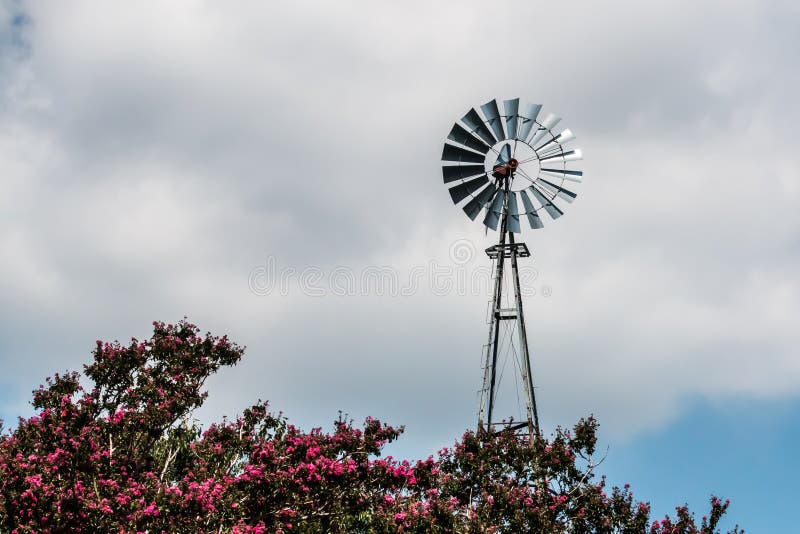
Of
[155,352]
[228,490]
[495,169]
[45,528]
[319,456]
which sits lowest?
[45,528]

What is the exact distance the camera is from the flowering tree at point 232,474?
17.1m

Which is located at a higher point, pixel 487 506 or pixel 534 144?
pixel 534 144

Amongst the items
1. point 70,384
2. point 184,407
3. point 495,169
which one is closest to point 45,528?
point 184,407

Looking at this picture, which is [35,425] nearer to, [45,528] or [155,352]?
[45,528]

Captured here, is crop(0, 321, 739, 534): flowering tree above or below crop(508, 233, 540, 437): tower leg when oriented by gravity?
below

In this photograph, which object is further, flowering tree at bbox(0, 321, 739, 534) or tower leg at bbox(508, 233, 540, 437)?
tower leg at bbox(508, 233, 540, 437)

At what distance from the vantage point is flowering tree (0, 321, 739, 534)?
17.1 m

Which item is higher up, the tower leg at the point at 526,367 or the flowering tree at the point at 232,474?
the tower leg at the point at 526,367

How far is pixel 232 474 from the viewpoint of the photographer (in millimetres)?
22438

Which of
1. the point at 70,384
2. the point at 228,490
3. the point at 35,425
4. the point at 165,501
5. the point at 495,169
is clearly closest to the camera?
the point at 165,501

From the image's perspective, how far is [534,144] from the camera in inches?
1218

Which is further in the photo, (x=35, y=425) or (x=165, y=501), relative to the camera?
(x=35, y=425)

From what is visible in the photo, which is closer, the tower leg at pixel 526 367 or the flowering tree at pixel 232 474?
the flowering tree at pixel 232 474

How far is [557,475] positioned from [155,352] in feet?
49.2
